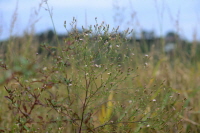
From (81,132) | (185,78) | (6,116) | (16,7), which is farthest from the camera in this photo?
(185,78)

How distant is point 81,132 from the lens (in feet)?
6.19

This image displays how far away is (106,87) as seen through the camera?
5.77 feet

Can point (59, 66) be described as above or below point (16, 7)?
below

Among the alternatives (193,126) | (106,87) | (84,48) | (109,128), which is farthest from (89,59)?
(193,126)

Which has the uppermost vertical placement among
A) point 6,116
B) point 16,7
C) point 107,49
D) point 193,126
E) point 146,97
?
point 16,7

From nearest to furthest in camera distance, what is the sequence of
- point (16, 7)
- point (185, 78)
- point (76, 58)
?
point (76, 58) < point (16, 7) < point (185, 78)

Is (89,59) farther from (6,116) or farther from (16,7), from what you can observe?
(16,7)

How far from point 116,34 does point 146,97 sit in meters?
0.50

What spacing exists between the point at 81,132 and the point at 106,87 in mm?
414

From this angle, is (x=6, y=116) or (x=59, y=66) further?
(x=6, y=116)

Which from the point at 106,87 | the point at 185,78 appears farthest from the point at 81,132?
the point at 185,78

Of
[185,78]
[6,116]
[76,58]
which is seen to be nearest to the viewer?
[76,58]

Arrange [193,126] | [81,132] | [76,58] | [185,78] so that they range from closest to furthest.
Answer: [76,58] < [81,132] < [193,126] < [185,78]

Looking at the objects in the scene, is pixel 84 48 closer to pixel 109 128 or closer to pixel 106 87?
pixel 106 87
